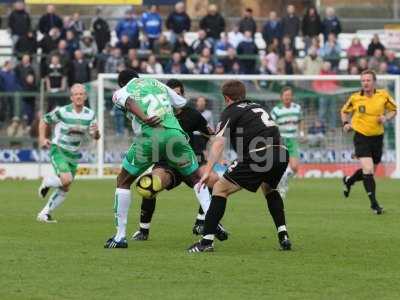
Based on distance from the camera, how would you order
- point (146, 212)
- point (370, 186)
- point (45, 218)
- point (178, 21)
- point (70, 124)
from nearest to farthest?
point (146, 212) → point (45, 218) → point (70, 124) → point (370, 186) → point (178, 21)

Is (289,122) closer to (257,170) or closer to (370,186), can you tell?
(370,186)

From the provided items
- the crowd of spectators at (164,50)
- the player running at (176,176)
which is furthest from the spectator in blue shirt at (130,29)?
the player running at (176,176)

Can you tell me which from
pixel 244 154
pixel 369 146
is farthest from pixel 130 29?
pixel 244 154

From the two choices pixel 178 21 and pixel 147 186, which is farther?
pixel 178 21

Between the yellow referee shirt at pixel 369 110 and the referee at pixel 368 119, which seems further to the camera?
the yellow referee shirt at pixel 369 110

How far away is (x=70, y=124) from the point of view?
1859 cm

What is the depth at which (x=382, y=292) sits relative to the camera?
10.2 meters

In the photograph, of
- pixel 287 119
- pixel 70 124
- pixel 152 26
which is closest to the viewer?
pixel 70 124

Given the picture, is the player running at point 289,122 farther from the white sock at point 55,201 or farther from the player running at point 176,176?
the player running at point 176,176

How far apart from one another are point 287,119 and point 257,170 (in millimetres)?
12107

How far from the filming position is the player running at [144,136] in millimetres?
13492

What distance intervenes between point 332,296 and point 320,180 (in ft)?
66.2

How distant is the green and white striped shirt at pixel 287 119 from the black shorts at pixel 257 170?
38.6ft

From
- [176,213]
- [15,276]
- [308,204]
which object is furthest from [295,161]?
[15,276]
